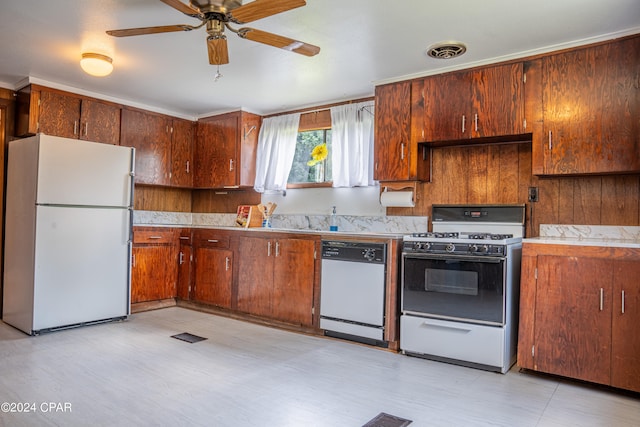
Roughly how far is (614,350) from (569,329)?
242mm

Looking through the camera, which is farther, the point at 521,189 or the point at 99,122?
the point at 99,122

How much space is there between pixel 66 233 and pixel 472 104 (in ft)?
11.5

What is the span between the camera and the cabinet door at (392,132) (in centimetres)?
362

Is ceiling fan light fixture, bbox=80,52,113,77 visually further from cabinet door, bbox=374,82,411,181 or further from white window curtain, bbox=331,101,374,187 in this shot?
cabinet door, bbox=374,82,411,181

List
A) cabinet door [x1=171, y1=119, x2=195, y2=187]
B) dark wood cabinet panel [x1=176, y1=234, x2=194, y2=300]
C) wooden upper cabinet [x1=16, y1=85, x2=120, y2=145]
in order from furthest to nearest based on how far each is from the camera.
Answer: cabinet door [x1=171, y1=119, x2=195, y2=187] → dark wood cabinet panel [x1=176, y1=234, x2=194, y2=300] → wooden upper cabinet [x1=16, y1=85, x2=120, y2=145]

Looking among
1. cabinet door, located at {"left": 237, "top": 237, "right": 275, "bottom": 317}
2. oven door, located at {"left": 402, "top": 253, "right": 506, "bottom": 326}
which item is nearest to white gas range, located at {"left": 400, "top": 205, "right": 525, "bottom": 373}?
oven door, located at {"left": 402, "top": 253, "right": 506, "bottom": 326}

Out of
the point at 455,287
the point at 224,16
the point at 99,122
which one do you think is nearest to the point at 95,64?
the point at 99,122

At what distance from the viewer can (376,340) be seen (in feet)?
11.1

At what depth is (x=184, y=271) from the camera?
4.86 metres

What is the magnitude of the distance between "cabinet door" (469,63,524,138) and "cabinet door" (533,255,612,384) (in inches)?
40.5

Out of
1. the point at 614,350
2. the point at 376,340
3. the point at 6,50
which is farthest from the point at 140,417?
the point at 6,50

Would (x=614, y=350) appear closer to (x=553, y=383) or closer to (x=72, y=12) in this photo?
(x=553, y=383)

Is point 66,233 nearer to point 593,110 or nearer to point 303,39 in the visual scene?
point 303,39

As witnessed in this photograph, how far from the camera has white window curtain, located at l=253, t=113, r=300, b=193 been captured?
4695 millimetres
